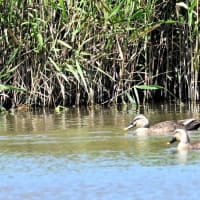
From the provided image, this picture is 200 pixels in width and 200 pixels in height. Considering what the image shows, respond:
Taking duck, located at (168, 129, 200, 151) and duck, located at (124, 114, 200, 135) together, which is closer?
duck, located at (168, 129, 200, 151)

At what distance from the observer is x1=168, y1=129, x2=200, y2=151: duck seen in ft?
37.0

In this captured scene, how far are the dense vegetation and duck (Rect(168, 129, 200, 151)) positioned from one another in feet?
13.4

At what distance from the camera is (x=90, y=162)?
1055cm

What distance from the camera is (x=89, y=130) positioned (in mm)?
13375

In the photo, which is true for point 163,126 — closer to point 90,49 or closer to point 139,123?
point 139,123

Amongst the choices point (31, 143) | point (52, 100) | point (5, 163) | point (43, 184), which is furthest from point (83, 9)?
point (43, 184)

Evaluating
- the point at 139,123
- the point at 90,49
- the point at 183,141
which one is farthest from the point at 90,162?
the point at 90,49

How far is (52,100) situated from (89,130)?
290 cm

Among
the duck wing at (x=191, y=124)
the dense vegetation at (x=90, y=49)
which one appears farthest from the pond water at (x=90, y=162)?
the dense vegetation at (x=90, y=49)

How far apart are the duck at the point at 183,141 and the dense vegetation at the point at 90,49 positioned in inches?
160

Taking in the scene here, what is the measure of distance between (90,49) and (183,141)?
5.09 m

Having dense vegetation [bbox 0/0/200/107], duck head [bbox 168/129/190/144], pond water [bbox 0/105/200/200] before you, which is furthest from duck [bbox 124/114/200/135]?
dense vegetation [bbox 0/0/200/107]

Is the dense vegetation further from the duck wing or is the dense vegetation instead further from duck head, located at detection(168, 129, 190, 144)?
duck head, located at detection(168, 129, 190, 144)

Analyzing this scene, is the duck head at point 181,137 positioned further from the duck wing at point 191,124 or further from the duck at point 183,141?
the duck wing at point 191,124
